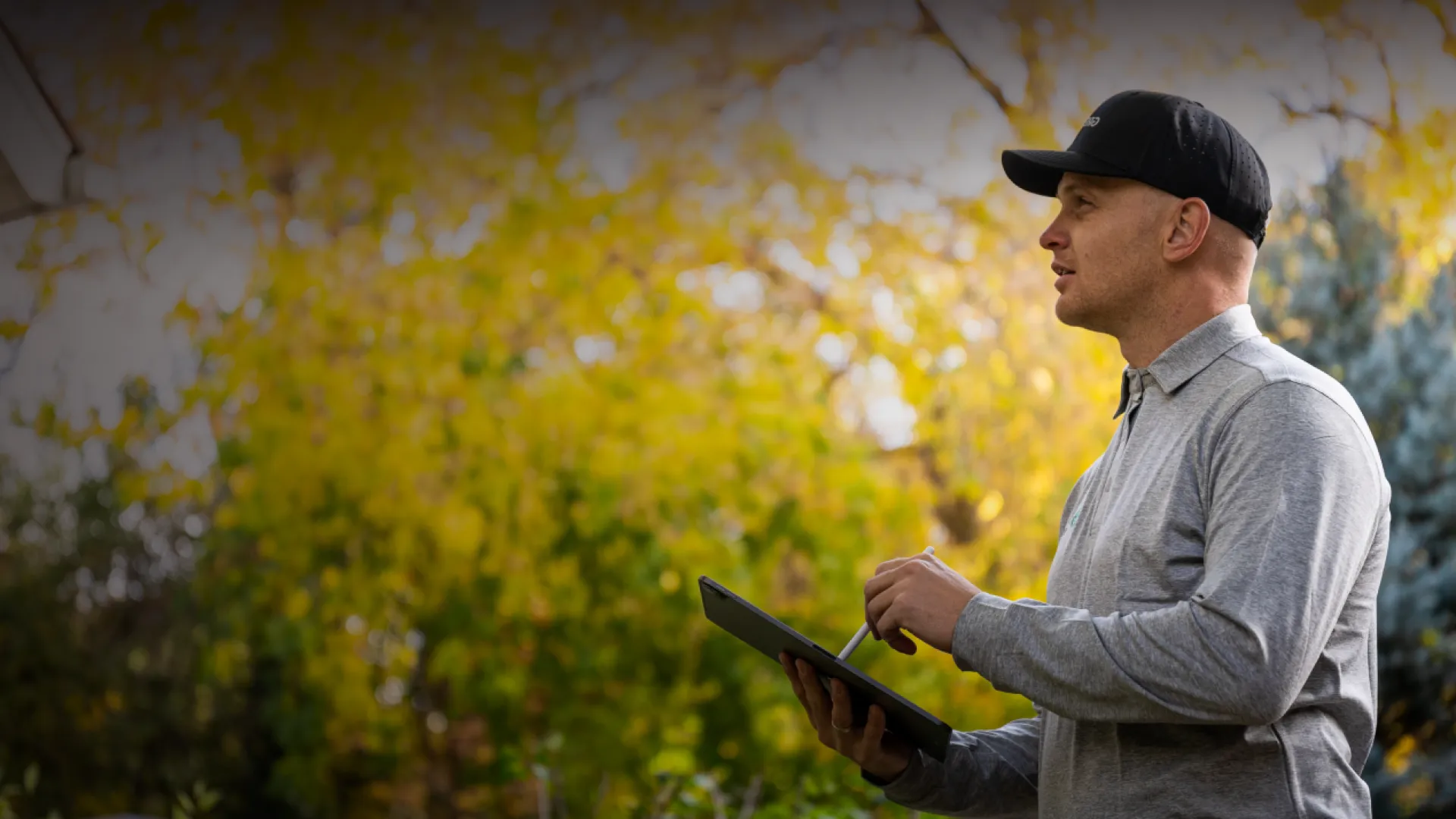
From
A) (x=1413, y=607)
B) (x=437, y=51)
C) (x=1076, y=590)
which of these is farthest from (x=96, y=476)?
(x=1413, y=607)

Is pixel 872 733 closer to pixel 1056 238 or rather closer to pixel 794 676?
pixel 794 676

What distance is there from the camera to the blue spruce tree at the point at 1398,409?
3000mm

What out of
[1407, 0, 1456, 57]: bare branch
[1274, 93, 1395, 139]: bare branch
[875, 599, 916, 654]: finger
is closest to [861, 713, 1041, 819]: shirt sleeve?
[875, 599, 916, 654]: finger

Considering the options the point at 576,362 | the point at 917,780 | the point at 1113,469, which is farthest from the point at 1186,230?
the point at 576,362

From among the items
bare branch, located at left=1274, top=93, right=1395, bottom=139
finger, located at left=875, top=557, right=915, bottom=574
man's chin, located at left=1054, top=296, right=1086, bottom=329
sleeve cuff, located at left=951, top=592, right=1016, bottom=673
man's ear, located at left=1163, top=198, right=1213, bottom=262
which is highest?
man's ear, located at left=1163, top=198, right=1213, bottom=262

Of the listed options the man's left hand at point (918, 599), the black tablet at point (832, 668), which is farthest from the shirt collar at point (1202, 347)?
the black tablet at point (832, 668)

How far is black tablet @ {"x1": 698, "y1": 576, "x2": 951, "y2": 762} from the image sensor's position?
1199mm

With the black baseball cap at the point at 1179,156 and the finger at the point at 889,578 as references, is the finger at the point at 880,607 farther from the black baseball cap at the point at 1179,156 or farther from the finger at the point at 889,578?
the black baseball cap at the point at 1179,156

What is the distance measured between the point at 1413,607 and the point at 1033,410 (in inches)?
42.9

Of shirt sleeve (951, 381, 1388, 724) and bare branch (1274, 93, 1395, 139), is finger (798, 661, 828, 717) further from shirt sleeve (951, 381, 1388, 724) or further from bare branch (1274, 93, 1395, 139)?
bare branch (1274, 93, 1395, 139)

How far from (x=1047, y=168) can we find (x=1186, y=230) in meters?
0.17

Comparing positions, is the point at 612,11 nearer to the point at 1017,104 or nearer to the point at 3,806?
the point at 1017,104

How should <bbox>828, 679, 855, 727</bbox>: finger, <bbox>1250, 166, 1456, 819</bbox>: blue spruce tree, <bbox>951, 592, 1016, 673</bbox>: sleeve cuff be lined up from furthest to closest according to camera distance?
<bbox>1250, 166, 1456, 819</bbox>: blue spruce tree < <bbox>828, 679, 855, 727</bbox>: finger < <bbox>951, 592, 1016, 673</bbox>: sleeve cuff

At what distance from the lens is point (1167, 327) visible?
→ 124 centimetres
